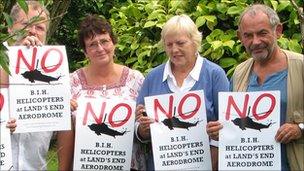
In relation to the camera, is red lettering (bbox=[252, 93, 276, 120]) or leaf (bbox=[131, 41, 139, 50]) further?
leaf (bbox=[131, 41, 139, 50])

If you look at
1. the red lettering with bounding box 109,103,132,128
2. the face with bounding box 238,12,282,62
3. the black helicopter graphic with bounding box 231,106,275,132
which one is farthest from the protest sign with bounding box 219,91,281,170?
the red lettering with bounding box 109,103,132,128

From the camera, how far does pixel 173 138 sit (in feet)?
14.8

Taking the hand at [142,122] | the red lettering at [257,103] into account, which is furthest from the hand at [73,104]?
the red lettering at [257,103]

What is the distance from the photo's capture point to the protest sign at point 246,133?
418cm

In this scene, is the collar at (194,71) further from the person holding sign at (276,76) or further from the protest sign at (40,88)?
the protest sign at (40,88)

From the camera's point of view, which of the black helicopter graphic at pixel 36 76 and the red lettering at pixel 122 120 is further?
the red lettering at pixel 122 120

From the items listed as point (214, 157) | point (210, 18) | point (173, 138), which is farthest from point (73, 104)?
point (210, 18)

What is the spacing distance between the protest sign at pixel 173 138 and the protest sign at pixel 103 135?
0.89 ft

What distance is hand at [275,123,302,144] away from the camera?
4.03m

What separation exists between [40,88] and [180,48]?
1.01 metres

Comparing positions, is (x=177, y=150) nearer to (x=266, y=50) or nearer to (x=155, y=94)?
(x=155, y=94)

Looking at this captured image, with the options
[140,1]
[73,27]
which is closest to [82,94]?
[140,1]

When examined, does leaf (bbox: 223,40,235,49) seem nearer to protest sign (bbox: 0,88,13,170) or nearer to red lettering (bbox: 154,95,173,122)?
red lettering (bbox: 154,95,173,122)

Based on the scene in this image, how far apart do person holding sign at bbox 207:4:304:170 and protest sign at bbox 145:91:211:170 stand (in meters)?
0.25
